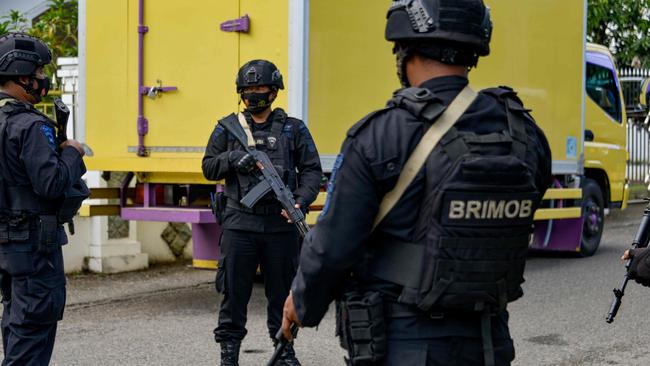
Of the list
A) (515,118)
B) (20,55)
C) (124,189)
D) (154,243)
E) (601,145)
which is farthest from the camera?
(601,145)

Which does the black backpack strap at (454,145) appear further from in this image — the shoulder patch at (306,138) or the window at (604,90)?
the window at (604,90)

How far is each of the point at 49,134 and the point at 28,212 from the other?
1.27 feet

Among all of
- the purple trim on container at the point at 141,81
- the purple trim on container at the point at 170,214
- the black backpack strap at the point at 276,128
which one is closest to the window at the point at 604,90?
the purple trim on container at the point at 141,81

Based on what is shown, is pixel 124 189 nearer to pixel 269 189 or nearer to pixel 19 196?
pixel 269 189

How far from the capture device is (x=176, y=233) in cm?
1118

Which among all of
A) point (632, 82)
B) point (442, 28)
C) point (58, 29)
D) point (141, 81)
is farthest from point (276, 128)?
point (632, 82)

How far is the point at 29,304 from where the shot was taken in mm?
4770

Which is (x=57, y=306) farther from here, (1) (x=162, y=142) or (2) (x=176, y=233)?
(2) (x=176, y=233)

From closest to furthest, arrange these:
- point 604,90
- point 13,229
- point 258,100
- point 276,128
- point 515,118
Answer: point 515,118, point 13,229, point 258,100, point 276,128, point 604,90

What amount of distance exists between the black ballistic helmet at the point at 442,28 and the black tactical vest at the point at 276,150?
10.7 feet

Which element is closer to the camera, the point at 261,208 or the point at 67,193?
the point at 67,193

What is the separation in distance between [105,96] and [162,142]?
796mm

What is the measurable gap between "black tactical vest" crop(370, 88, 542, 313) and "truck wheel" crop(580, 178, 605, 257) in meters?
9.46

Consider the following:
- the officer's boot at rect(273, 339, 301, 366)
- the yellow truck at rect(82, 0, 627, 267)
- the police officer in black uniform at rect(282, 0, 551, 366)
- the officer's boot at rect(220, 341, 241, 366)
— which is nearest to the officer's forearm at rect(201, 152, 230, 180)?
the officer's boot at rect(220, 341, 241, 366)
